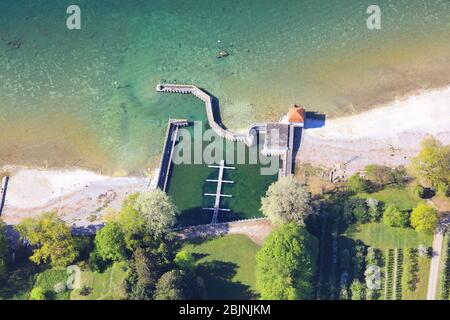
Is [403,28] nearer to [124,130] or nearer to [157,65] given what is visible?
[157,65]

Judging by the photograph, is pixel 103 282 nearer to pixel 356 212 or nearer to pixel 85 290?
pixel 85 290

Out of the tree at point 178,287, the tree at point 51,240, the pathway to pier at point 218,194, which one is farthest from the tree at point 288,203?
the tree at point 51,240

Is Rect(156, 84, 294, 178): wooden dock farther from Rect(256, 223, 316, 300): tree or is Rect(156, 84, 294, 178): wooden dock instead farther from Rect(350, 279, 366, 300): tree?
Rect(350, 279, 366, 300): tree

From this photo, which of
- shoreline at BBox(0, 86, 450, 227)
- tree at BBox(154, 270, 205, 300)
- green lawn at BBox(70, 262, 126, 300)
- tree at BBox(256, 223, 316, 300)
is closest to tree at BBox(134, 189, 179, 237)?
green lawn at BBox(70, 262, 126, 300)

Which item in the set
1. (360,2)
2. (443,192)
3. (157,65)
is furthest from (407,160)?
(157,65)

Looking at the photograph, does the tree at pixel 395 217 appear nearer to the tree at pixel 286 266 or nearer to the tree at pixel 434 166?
the tree at pixel 434 166
